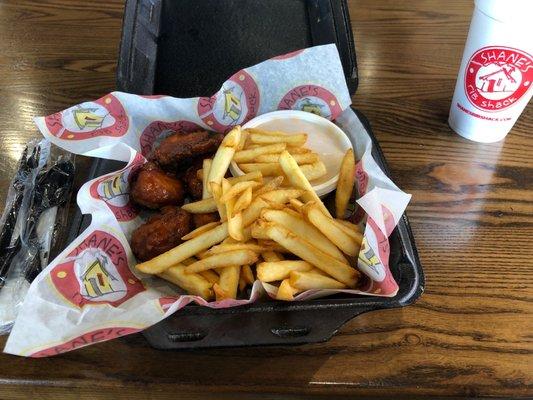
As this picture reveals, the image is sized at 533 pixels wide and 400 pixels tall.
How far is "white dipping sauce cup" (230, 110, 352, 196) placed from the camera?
149 cm

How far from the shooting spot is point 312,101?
1.61 m

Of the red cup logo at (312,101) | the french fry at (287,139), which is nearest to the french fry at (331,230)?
the french fry at (287,139)

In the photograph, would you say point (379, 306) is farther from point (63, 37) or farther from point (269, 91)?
point (63, 37)

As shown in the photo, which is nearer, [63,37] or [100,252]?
[100,252]

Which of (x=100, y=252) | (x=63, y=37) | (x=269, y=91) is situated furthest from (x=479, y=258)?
(x=63, y=37)

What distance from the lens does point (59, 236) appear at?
1356 mm

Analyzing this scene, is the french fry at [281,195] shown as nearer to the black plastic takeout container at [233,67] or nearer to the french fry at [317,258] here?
the french fry at [317,258]

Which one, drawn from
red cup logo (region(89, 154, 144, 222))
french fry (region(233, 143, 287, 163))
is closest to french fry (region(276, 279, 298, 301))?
french fry (region(233, 143, 287, 163))

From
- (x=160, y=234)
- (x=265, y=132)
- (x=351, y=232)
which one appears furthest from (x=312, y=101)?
(x=160, y=234)

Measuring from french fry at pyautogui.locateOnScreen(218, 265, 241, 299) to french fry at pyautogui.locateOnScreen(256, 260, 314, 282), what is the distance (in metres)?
0.07

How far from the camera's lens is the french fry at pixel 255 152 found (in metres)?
1.37

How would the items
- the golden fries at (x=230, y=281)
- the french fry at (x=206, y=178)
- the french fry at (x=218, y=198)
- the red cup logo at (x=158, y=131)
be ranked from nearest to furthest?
the golden fries at (x=230, y=281) < the french fry at (x=218, y=198) < the french fry at (x=206, y=178) < the red cup logo at (x=158, y=131)

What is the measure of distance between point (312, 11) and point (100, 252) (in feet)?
4.29

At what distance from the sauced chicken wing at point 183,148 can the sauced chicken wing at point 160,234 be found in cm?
20
